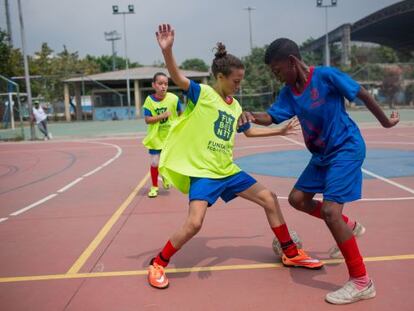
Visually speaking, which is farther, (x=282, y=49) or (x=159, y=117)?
(x=159, y=117)

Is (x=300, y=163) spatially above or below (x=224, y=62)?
below

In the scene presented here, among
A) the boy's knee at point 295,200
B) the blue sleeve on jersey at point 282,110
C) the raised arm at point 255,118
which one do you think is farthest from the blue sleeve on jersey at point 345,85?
the boy's knee at point 295,200

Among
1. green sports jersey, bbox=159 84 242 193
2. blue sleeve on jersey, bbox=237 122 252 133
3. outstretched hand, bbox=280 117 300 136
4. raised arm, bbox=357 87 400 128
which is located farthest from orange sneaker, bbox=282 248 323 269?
raised arm, bbox=357 87 400 128

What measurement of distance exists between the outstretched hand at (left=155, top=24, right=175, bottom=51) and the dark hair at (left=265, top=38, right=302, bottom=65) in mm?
800

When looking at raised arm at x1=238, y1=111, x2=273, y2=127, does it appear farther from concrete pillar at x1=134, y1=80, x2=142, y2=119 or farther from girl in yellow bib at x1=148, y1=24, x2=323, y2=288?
concrete pillar at x1=134, y1=80, x2=142, y2=119

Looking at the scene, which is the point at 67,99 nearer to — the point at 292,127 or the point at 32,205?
the point at 32,205

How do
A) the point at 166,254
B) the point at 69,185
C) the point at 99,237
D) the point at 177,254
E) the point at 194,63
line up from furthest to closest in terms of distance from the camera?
the point at 194,63 → the point at 69,185 → the point at 99,237 → the point at 177,254 → the point at 166,254

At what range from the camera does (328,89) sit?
3.49m

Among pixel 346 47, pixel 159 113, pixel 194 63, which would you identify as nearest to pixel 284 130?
pixel 159 113

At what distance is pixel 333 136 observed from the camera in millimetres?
3506

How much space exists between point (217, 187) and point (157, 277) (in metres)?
0.91

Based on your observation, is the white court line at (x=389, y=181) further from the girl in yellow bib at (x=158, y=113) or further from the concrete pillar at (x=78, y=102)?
the concrete pillar at (x=78, y=102)

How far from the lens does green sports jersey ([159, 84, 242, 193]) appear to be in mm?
3795

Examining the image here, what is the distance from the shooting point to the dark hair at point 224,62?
146 inches
